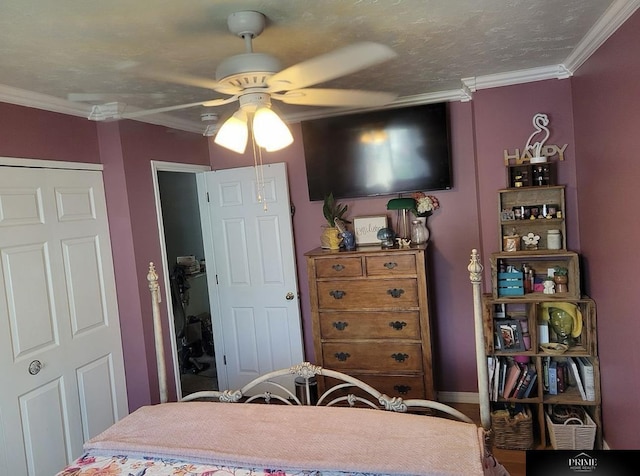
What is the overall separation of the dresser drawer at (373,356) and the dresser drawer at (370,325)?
0.19 ft

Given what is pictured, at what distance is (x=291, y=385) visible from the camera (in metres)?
3.80

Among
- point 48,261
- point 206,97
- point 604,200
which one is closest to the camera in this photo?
point 604,200

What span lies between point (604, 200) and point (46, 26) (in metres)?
2.64

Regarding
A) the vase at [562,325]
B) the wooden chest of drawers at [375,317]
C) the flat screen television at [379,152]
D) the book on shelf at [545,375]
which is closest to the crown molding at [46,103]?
the flat screen television at [379,152]

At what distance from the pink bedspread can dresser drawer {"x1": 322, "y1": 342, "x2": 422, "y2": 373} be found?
47.5 inches

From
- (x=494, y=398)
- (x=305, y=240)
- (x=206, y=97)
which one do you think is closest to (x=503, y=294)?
(x=494, y=398)

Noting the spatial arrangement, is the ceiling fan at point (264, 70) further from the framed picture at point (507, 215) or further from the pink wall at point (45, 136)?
the framed picture at point (507, 215)

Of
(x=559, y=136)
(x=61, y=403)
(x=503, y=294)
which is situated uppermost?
(x=559, y=136)

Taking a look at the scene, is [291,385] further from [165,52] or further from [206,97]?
[165,52]

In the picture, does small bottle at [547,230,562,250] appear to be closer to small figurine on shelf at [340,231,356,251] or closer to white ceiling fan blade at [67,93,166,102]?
small figurine on shelf at [340,231,356,251]

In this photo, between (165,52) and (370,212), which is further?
(370,212)

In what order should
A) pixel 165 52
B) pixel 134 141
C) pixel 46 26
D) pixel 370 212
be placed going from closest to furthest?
1. pixel 46 26
2. pixel 165 52
3. pixel 134 141
4. pixel 370 212

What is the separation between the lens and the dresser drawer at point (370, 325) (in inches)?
122

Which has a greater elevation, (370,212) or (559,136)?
(559,136)
